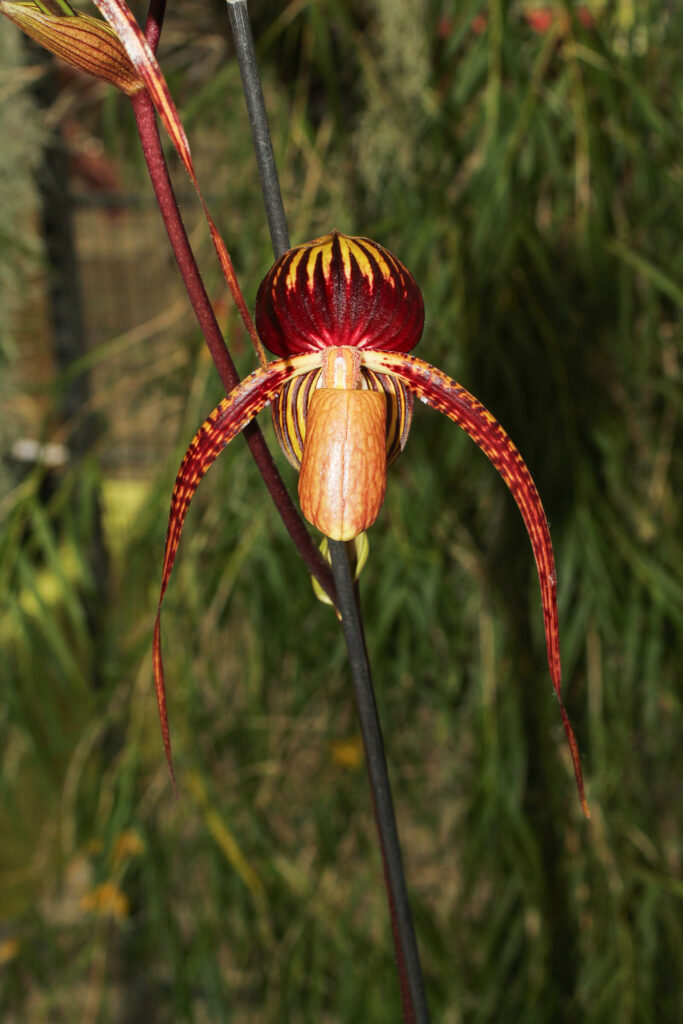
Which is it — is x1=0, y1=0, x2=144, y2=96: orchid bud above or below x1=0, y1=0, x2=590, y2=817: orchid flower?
above

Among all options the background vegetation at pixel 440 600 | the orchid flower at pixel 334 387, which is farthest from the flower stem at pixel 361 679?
the background vegetation at pixel 440 600

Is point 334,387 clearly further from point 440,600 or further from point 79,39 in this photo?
point 440,600

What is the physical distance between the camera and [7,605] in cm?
58

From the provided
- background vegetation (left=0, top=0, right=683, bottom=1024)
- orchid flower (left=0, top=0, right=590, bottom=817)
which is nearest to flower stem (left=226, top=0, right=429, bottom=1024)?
orchid flower (left=0, top=0, right=590, bottom=817)

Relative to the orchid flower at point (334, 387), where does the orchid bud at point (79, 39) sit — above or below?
above

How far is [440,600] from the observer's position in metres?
0.58

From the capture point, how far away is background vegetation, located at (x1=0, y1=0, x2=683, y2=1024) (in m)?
0.56

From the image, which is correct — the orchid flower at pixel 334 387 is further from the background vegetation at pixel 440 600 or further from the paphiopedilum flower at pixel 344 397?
the background vegetation at pixel 440 600

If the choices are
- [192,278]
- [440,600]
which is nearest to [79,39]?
[192,278]

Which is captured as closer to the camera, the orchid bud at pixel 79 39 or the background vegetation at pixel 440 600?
the orchid bud at pixel 79 39

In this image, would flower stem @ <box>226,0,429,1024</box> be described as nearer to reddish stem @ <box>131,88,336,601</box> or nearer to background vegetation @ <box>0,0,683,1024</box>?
reddish stem @ <box>131,88,336,601</box>

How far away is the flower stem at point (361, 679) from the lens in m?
0.19

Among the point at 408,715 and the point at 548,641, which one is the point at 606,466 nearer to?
the point at 408,715

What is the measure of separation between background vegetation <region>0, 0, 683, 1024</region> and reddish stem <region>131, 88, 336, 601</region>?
356 mm
